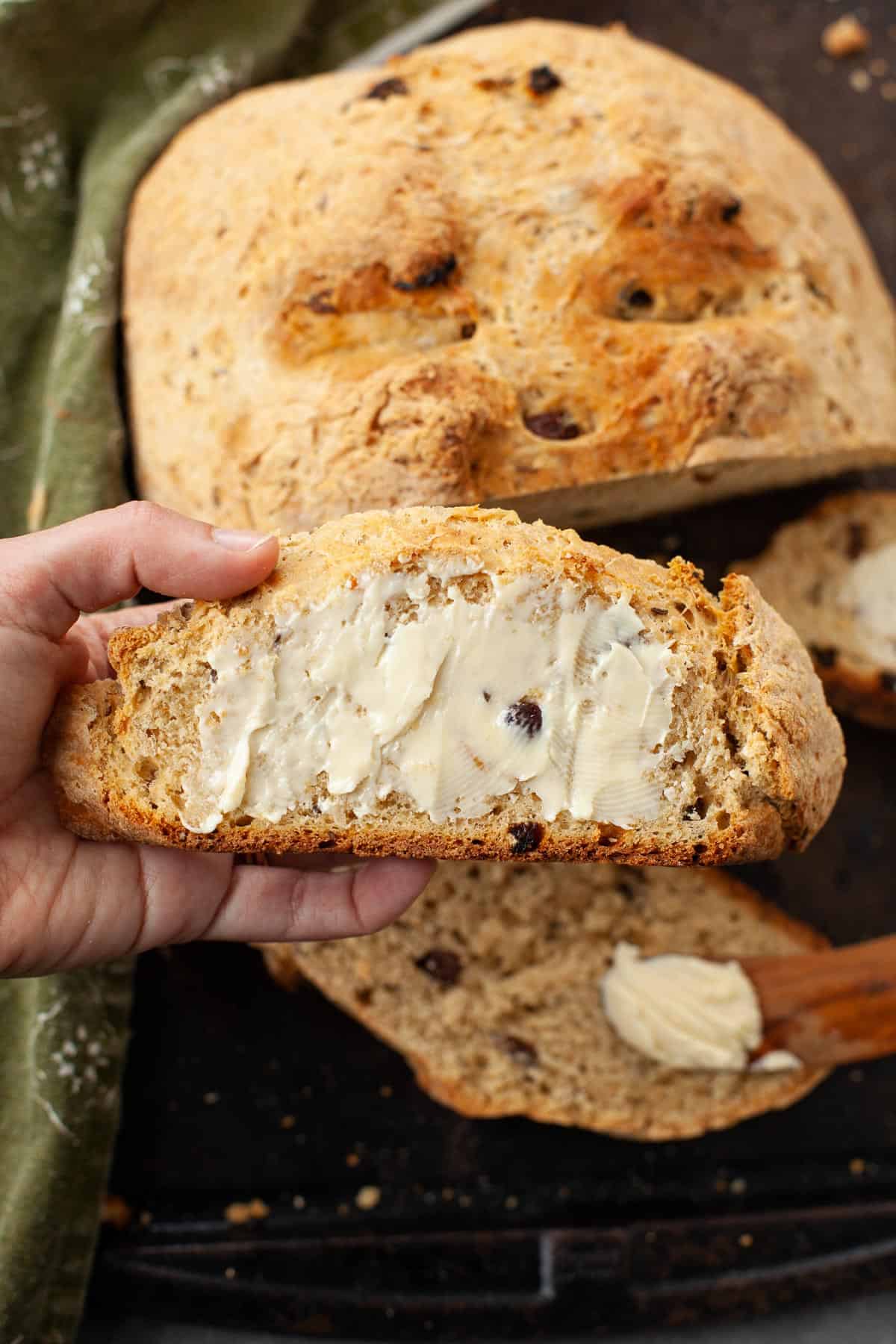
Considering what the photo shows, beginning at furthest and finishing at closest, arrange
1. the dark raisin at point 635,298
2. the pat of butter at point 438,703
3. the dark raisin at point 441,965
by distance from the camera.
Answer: the dark raisin at point 441,965
the dark raisin at point 635,298
the pat of butter at point 438,703

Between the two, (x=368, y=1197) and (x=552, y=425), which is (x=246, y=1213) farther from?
(x=552, y=425)

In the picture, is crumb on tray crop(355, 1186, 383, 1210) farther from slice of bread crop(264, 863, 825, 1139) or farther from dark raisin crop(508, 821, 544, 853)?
dark raisin crop(508, 821, 544, 853)

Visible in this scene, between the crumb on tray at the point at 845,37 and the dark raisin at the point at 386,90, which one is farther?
the crumb on tray at the point at 845,37

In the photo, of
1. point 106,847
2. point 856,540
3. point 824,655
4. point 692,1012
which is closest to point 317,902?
point 106,847

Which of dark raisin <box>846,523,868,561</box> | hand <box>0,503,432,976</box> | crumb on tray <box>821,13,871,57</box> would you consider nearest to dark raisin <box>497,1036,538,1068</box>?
hand <box>0,503,432,976</box>

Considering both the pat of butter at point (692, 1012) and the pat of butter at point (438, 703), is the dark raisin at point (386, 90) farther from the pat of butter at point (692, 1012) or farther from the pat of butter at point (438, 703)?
the pat of butter at point (692, 1012)

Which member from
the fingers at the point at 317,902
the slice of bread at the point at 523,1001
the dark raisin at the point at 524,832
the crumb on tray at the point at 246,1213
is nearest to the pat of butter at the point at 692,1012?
the slice of bread at the point at 523,1001

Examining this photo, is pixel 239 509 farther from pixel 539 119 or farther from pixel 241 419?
pixel 539 119
